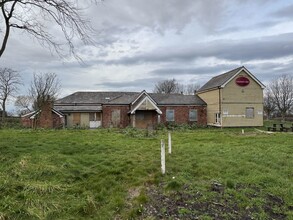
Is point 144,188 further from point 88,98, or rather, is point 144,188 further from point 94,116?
point 88,98

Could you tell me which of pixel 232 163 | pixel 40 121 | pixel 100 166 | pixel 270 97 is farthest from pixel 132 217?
pixel 270 97

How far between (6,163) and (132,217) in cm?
548

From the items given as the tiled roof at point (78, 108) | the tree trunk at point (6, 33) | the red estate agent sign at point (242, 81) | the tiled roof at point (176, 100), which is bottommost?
the tiled roof at point (78, 108)

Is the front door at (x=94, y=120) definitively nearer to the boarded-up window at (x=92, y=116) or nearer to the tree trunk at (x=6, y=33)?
the boarded-up window at (x=92, y=116)

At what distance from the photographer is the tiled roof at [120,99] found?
36.1 m

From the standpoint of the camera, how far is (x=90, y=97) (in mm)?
40562

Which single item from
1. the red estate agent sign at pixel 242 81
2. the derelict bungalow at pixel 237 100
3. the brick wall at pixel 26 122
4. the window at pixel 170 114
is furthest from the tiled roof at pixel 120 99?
the red estate agent sign at pixel 242 81

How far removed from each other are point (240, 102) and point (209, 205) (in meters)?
A: 30.5

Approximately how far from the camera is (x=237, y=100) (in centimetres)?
3450

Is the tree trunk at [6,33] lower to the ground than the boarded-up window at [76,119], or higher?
higher

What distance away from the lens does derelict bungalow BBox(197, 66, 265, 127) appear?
33969 millimetres

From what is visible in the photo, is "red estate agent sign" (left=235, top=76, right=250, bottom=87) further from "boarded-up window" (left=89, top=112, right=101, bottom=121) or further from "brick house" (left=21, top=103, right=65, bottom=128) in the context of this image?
"brick house" (left=21, top=103, right=65, bottom=128)

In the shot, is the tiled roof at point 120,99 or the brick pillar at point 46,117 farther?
the tiled roof at point 120,99

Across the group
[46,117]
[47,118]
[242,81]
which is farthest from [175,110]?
[46,117]
